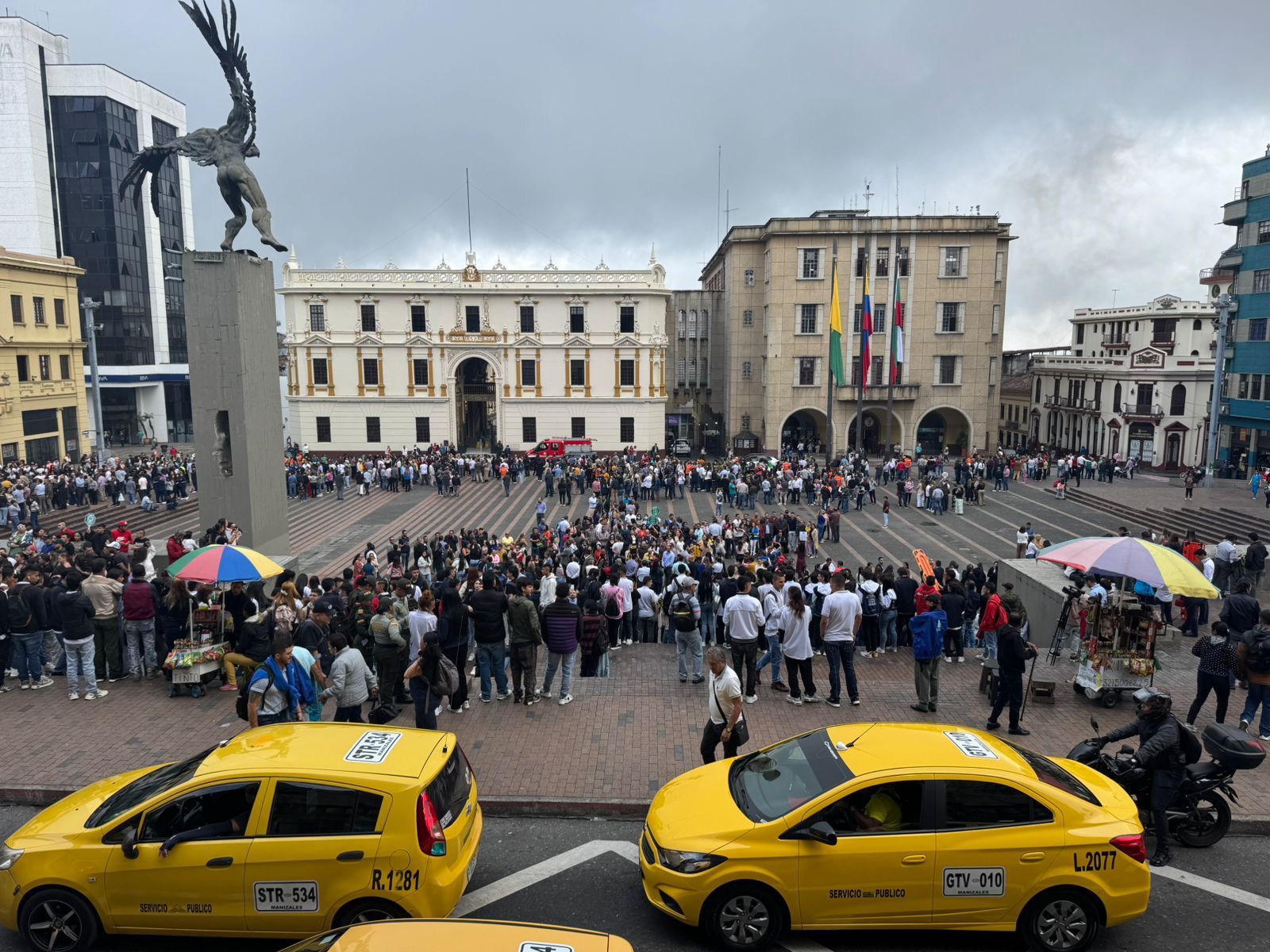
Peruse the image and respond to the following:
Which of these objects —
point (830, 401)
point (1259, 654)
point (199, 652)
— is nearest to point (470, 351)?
point (830, 401)

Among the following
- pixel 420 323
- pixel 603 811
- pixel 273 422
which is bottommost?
pixel 603 811

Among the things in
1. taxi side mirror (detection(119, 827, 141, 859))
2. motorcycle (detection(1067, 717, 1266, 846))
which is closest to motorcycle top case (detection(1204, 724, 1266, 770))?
motorcycle (detection(1067, 717, 1266, 846))

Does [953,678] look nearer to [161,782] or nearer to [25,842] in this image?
[161,782]

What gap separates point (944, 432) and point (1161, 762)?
146 ft

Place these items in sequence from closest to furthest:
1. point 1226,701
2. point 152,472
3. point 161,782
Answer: point 161,782 → point 1226,701 → point 152,472

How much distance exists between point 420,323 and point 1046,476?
32.7 m

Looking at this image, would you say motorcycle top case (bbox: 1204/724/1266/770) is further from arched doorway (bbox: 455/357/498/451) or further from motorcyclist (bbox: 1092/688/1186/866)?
arched doorway (bbox: 455/357/498/451)

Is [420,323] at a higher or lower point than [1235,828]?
higher

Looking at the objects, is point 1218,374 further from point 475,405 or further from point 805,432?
point 475,405

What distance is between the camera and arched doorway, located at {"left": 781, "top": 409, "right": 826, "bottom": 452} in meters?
48.7

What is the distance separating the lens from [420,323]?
46.7 metres

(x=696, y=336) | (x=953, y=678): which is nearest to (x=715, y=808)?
(x=953, y=678)

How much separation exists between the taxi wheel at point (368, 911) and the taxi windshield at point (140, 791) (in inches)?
56.1

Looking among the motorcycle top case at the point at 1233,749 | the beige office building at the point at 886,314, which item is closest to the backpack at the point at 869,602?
the motorcycle top case at the point at 1233,749
